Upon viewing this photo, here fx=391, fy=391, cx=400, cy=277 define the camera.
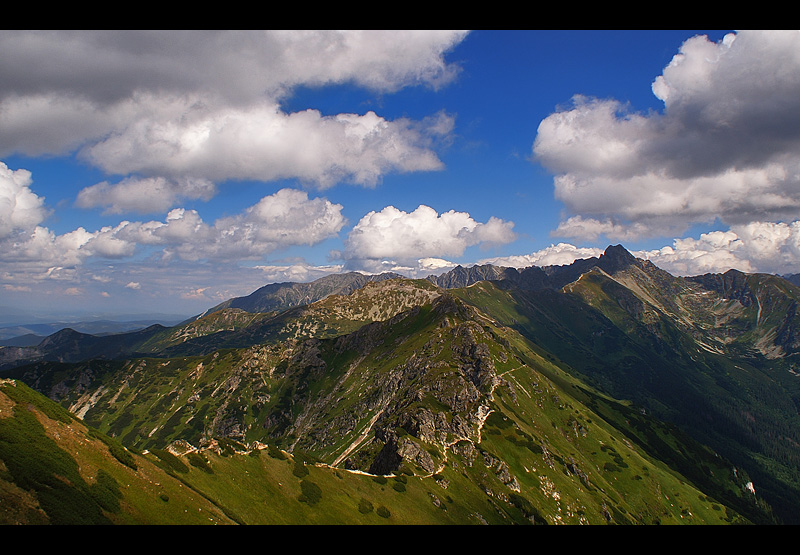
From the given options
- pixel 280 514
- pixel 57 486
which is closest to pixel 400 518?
pixel 280 514

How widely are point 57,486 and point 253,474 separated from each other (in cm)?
3779

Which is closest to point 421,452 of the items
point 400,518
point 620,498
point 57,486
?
point 400,518

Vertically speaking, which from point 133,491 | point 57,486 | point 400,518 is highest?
point 57,486
